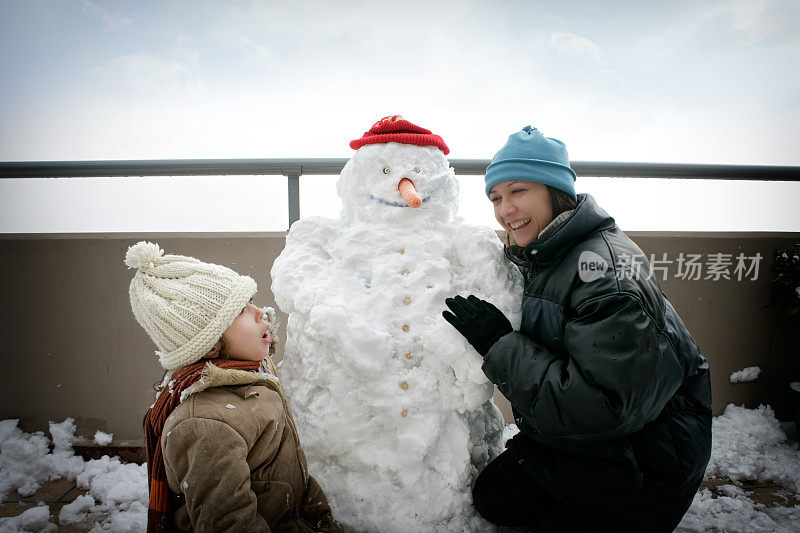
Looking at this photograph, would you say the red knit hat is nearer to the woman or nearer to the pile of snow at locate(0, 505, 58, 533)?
the woman

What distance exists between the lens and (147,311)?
3.59 feet

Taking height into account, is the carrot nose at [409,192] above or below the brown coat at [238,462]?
above

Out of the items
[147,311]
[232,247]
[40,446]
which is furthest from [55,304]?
[147,311]

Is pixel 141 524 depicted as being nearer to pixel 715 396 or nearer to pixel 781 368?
pixel 715 396

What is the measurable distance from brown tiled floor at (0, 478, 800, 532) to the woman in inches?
39.9

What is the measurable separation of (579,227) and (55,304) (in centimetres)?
236

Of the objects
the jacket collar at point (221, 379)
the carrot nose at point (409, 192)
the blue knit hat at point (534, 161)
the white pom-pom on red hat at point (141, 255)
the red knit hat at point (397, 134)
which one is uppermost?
the red knit hat at point (397, 134)

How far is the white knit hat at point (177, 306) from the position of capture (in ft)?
3.59

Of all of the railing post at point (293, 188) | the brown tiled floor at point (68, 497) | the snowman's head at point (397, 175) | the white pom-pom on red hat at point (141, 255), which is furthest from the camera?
the railing post at point (293, 188)

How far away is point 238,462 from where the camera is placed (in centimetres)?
99

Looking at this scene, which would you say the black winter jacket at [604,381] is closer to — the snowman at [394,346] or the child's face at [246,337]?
the snowman at [394,346]

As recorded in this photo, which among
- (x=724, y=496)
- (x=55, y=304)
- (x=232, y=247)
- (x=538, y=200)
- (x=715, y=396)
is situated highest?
(x=538, y=200)

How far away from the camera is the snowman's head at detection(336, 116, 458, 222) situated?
145 cm

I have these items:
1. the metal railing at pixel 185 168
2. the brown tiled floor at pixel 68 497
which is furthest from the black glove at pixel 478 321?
the brown tiled floor at pixel 68 497
